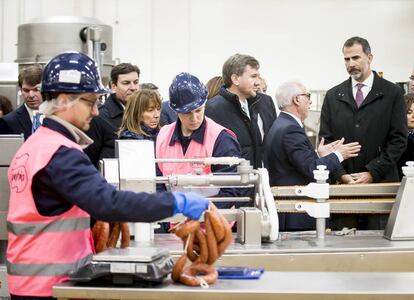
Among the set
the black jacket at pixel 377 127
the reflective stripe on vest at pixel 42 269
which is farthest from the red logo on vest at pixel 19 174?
the black jacket at pixel 377 127

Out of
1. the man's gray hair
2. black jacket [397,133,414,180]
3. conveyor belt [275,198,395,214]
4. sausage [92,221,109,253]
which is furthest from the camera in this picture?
black jacket [397,133,414,180]

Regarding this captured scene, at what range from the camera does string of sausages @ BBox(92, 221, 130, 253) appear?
2.36 m

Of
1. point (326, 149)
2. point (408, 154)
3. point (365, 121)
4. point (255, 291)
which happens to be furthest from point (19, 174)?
point (408, 154)

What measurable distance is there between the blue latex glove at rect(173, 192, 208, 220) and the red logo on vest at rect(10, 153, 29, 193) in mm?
428

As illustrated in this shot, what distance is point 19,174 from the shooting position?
2.13 metres

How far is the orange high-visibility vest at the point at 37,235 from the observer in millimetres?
2100

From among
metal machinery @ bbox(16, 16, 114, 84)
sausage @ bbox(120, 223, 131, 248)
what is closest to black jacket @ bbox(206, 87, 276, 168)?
metal machinery @ bbox(16, 16, 114, 84)

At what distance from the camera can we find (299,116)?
3.59m

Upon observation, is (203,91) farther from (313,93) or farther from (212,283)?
(313,93)

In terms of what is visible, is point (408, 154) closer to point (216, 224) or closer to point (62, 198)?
point (216, 224)

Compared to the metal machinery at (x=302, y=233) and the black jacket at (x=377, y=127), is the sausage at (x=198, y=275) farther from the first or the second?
the black jacket at (x=377, y=127)

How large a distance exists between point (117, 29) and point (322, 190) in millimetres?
5909

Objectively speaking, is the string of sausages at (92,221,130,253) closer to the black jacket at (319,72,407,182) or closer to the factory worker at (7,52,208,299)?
the factory worker at (7,52,208,299)

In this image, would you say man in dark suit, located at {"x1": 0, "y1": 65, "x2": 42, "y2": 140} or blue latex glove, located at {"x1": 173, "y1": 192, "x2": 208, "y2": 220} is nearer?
blue latex glove, located at {"x1": 173, "y1": 192, "x2": 208, "y2": 220}
